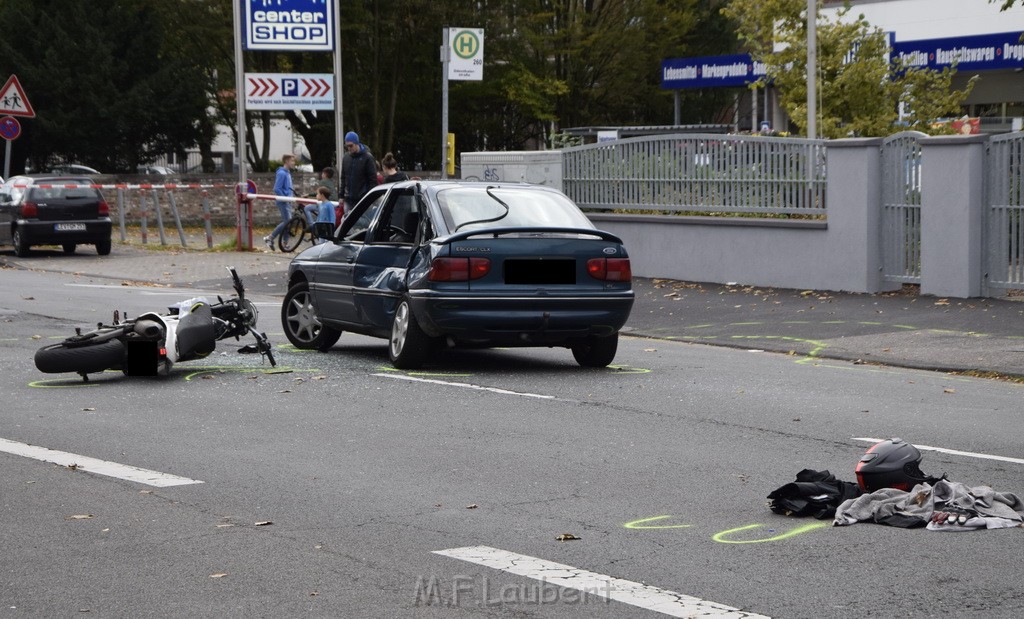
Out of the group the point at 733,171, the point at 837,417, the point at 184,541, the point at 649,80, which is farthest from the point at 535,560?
the point at 649,80

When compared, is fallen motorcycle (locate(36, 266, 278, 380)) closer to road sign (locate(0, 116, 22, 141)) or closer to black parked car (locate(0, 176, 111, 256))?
black parked car (locate(0, 176, 111, 256))

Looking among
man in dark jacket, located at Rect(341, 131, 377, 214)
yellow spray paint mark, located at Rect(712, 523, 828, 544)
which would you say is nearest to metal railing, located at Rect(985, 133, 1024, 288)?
man in dark jacket, located at Rect(341, 131, 377, 214)

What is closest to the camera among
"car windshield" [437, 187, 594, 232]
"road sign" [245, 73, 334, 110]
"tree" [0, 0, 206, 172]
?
"car windshield" [437, 187, 594, 232]

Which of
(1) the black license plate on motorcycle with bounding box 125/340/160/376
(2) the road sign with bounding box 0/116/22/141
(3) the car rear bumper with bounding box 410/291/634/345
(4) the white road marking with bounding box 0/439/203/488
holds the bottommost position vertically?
(4) the white road marking with bounding box 0/439/203/488

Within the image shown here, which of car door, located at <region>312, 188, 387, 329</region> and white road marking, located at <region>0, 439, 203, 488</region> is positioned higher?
car door, located at <region>312, 188, 387, 329</region>

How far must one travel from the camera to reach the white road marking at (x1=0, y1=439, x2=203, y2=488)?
757 centimetres

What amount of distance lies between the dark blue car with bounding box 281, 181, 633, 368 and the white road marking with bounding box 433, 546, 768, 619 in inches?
213

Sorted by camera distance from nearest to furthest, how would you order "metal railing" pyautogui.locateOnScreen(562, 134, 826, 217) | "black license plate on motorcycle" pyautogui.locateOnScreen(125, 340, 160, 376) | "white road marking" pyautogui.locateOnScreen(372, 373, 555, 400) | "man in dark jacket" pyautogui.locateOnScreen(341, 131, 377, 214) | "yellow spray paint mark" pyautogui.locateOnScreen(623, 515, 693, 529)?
"yellow spray paint mark" pyautogui.locateOnScreen(623, 515, 693, 529), "white road marking" pyautogui.locateOnScreen(372, 373, 555, 400), "black license plate on motorcycle" pyautogui.locateOnScreen(125, 340, 160, 376), "metal railing" pyautogui.locateOnScreen(562, 134, 826, 217), "man in dark jacket" pyautogui.locateOnScreen(341, 131, 377, 214)

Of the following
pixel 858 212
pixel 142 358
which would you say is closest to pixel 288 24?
pixel 858 212

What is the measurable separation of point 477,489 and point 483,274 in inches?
170

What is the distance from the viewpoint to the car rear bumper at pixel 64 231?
28.0 metres

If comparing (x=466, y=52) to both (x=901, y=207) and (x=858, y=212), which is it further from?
(x=901, y=207)

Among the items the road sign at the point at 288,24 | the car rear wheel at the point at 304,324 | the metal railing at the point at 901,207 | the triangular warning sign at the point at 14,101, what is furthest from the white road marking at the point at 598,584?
the triangular warning sign at the point at 14,101

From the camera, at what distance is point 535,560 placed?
5.90m
